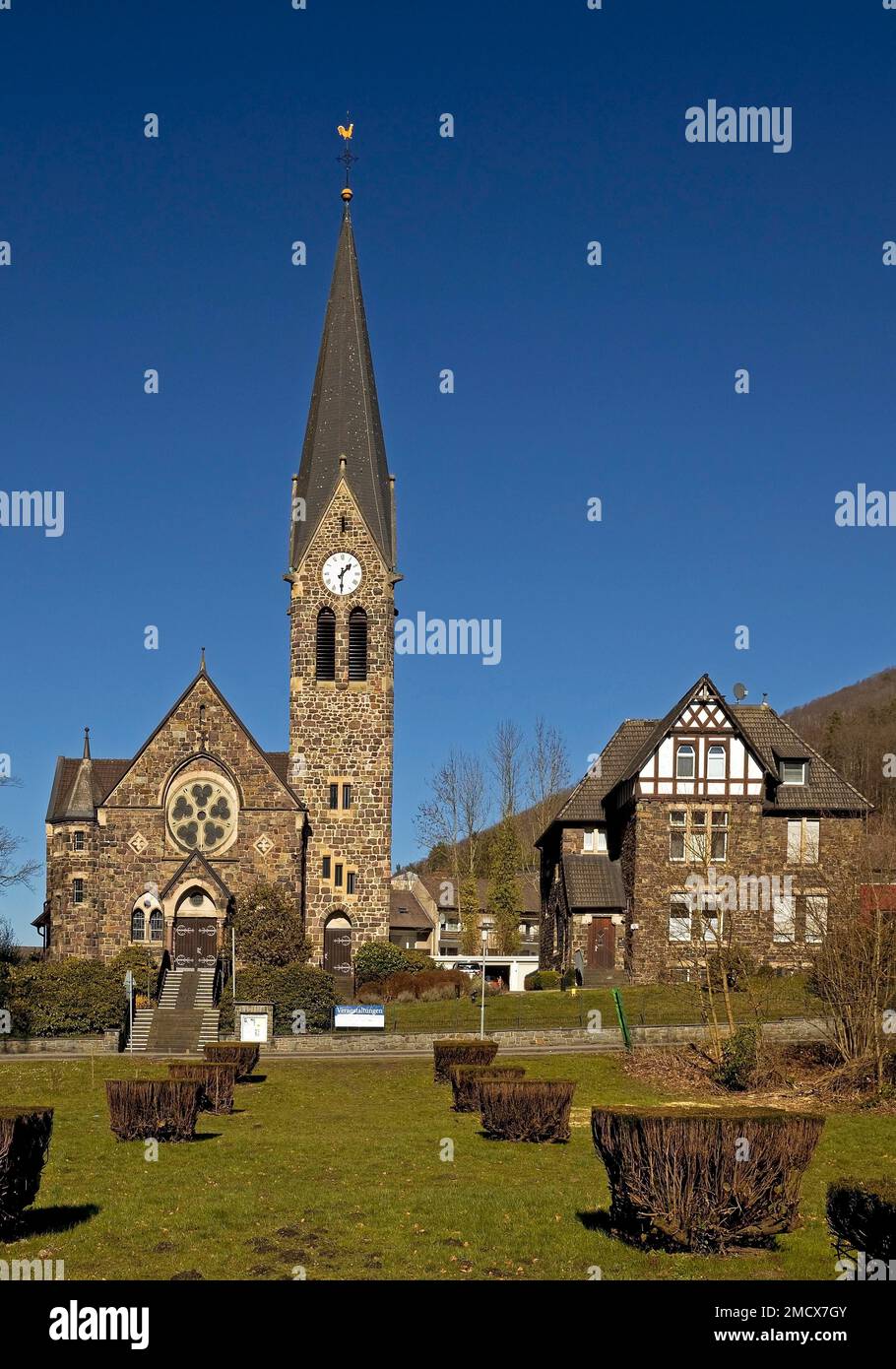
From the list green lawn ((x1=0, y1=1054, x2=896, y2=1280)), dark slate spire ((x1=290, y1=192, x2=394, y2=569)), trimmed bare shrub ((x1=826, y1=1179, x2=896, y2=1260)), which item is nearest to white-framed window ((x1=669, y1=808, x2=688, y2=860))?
dark slate spire ((x1=290, y1=192, x2=394, y2=569))

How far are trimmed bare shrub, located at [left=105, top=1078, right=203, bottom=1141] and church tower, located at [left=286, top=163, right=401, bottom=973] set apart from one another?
34357mm

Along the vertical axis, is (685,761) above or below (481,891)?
above

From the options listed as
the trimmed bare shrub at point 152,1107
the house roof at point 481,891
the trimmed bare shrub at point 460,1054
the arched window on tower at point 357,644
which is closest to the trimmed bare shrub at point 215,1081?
the trimmed bare shrub at point 152,1107

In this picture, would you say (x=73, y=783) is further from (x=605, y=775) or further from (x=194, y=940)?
(x=605, y=775)

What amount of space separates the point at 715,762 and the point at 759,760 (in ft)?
5.34

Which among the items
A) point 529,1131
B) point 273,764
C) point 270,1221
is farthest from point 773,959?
point 270,1221

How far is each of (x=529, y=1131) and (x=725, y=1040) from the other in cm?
1101

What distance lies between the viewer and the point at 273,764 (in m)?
60.5

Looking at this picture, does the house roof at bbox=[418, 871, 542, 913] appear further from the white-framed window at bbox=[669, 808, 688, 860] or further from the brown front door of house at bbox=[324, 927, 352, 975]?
the white-framed window at bbox=[669, 808, 688, 860]

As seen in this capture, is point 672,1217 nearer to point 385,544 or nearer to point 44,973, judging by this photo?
point 44,973

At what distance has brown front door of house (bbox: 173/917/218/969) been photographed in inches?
2103

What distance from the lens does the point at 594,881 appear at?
55938 mm

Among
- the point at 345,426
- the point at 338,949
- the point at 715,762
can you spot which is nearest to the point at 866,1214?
the point at 715,762

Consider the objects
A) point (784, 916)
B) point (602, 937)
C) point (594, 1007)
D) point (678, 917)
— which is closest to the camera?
point (594, 1007)
